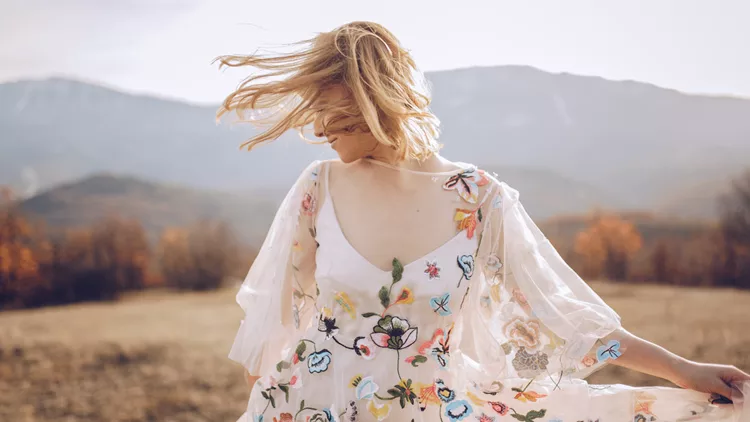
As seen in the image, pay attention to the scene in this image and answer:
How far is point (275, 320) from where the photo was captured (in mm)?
1074

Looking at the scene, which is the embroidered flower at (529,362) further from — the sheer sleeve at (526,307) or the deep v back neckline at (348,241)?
the deep v back neckline at (348,241)

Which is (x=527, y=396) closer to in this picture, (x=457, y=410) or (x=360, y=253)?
(x=457, y=410)

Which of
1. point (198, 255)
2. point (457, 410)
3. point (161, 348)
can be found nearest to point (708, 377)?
point (457, 410)

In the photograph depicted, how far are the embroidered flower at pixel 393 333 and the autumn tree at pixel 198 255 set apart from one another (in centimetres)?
192

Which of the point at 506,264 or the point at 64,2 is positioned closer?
the point at 506,264

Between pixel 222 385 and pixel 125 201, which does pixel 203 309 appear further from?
pixel 125 201

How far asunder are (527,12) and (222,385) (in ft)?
5.42

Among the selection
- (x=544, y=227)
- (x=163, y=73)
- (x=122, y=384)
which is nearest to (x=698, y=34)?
(x=544, y=227)

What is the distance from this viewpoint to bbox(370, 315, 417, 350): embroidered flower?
3.04ft

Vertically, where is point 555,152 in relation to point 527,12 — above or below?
below

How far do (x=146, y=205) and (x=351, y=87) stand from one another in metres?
2.12

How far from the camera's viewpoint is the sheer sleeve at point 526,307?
95 cm

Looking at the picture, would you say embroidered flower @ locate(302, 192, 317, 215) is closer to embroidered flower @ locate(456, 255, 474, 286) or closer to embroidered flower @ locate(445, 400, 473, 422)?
embroidered flower @ locate(456, 255, 474, 286)

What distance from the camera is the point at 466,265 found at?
966 mm
